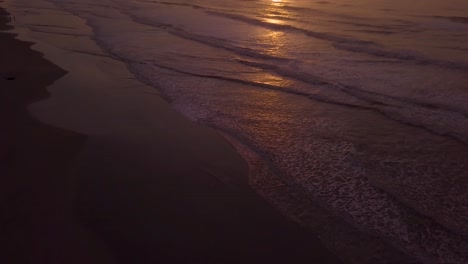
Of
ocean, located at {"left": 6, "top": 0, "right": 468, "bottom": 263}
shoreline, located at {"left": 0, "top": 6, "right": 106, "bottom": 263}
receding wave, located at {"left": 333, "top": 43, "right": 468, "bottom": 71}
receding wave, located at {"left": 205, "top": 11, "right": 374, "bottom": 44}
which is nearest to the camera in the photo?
shoreline, located at {"left": 0, "top": 6, "right": 106, "bottom": 263}

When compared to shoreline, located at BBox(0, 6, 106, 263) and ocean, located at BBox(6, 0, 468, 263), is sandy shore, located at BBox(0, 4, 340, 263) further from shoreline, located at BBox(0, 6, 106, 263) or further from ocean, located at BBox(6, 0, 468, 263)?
ocean, located at BBox(6, 0, 468, 263)

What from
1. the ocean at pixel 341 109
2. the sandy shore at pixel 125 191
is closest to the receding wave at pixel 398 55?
the ocean at pixel 341 109

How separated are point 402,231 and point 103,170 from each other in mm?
2457

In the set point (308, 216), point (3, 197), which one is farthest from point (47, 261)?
point (308, 216)

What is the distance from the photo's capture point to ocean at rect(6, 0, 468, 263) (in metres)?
3.48

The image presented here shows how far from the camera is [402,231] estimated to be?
3283mm

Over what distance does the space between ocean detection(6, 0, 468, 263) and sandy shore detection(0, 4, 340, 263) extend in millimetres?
290

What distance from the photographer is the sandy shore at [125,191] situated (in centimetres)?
298

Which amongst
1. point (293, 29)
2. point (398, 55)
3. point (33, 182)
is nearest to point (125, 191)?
point (33, 182)

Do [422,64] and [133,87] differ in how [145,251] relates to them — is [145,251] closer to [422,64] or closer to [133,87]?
[133,87]

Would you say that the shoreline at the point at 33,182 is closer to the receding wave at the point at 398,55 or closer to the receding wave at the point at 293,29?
the receding wave at the point at 398,55

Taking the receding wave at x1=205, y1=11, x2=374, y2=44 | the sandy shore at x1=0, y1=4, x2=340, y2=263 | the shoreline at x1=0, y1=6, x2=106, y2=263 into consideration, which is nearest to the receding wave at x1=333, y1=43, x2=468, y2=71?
the receding wave at x1=205, y1=11, x2=374, y2=44

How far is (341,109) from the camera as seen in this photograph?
5.87 m

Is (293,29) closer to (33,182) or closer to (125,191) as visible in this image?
Result: (125,191)
